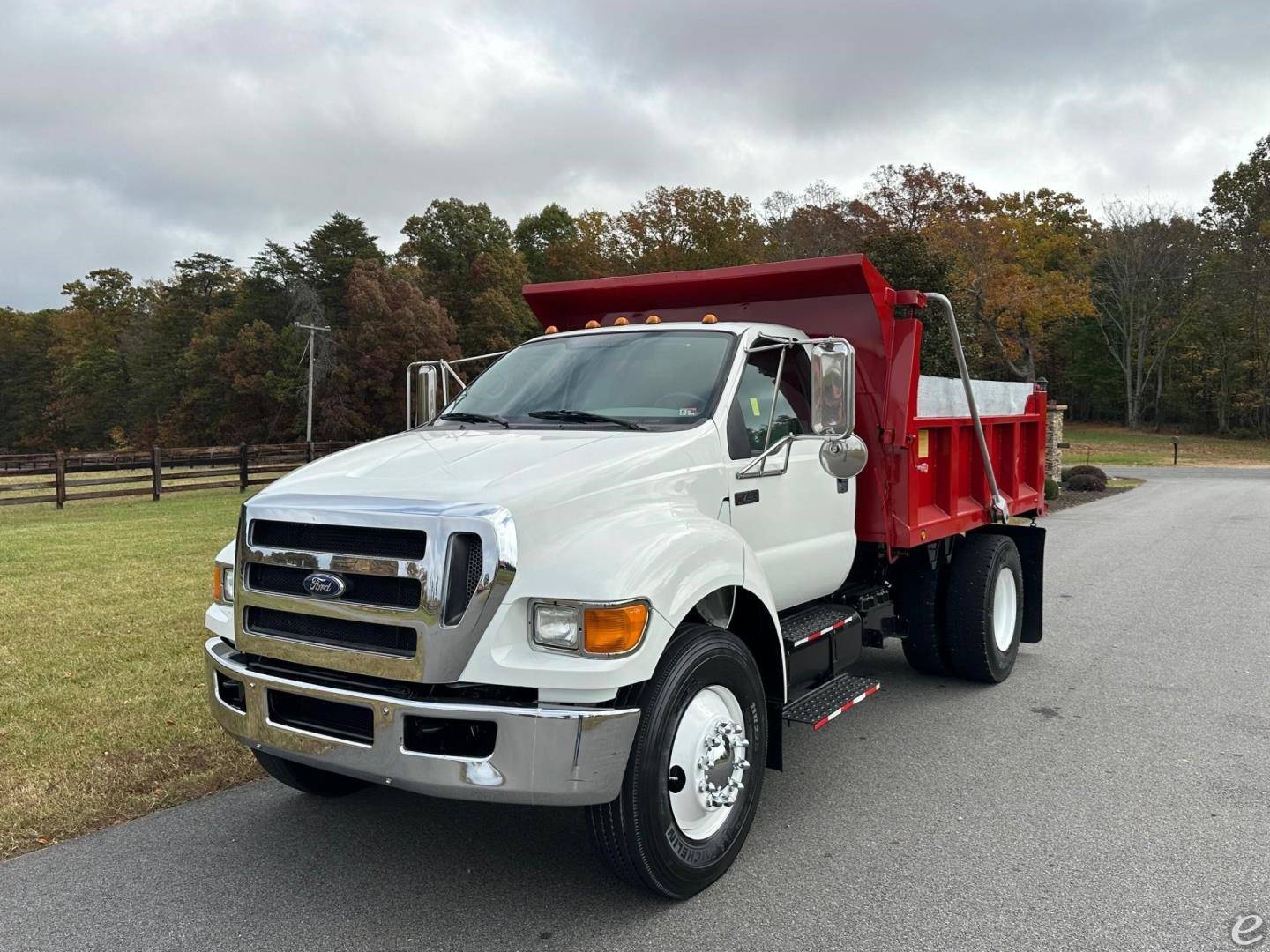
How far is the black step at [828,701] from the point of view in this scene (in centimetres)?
410

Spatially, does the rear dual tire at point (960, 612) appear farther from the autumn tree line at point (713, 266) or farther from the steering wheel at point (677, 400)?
the autumn tree line at point (713, 266)

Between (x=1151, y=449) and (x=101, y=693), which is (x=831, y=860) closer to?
(x=101, y=693)

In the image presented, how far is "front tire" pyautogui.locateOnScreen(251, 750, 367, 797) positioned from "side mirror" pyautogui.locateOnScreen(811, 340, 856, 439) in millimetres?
2592

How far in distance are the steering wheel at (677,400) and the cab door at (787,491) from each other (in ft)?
0.54

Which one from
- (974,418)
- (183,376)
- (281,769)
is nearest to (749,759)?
(281,769)

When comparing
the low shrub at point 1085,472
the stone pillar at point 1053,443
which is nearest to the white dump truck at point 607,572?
the stone pillar at point 1053,443

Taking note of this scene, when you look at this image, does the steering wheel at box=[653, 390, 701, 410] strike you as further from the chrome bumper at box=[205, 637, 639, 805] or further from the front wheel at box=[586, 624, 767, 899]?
the chrome bumper at box=[205, 637, 639, 805]

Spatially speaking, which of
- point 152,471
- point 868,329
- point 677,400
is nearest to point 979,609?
point 868,329

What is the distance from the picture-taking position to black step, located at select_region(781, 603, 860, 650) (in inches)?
169

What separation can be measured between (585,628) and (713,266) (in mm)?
47408

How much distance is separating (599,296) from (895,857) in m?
3.60

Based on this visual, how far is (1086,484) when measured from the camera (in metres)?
22.3

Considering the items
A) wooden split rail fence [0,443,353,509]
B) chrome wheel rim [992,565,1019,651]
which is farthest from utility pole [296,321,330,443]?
chrome wheel rim [992,565,1019,651]

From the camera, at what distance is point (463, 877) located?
3.66m
